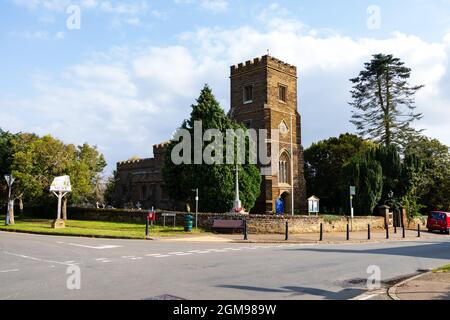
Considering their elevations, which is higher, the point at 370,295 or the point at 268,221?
the point at 268,221

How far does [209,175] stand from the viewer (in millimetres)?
32312

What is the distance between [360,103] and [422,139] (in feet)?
29.0

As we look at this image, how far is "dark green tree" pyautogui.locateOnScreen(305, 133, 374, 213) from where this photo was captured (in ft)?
161

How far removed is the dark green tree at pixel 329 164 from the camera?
4897 centimetres

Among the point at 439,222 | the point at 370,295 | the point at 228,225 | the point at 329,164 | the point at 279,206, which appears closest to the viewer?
the point at 370,295

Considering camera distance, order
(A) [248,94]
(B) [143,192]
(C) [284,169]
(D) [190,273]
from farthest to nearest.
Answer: (B) [143,192] < (A) [248,94] < (C) [284,169] < (D) [190,273]

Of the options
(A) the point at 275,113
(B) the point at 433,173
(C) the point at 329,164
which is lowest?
(B) the point at 433,173

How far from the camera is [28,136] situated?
129 feet

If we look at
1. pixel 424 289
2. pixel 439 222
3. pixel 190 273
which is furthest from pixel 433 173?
pixel 190 273

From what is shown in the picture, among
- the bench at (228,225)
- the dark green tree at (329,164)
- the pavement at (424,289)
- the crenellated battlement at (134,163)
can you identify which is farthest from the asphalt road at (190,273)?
the crenellated battlement at (134,163)

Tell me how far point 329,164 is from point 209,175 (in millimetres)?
23500

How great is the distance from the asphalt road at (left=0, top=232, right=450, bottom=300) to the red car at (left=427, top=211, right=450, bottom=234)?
2132cm

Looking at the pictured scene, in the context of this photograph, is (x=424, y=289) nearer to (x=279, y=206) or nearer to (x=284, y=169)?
(x=279, y=206)

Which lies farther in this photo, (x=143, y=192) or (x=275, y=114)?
(x=143, y=192)
